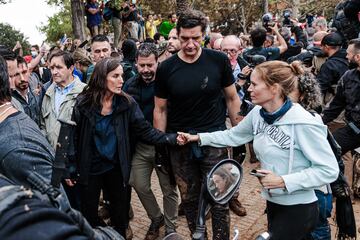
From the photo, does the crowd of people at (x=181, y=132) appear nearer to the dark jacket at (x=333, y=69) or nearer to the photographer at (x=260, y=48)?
the dark jacket at (x=333, y=69)

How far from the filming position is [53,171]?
1.92 m

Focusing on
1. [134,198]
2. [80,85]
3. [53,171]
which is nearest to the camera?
[53,171]

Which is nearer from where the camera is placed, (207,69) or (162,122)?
(207,69)

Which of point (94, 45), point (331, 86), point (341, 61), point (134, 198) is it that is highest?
point (94, 45)

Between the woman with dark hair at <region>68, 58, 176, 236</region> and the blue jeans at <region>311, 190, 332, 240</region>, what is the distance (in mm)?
1348

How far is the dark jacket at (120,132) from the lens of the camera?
11.6ft

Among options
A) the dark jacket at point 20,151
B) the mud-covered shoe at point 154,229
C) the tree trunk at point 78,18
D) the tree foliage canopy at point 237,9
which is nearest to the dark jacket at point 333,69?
the mud-covered shoe at point 154,229

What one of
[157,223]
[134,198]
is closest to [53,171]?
[157,223]

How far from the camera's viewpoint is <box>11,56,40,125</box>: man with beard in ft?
13.2

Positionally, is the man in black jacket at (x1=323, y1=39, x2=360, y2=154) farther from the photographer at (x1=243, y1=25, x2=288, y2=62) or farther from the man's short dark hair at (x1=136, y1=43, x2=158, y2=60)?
the man's short dark hair at (x1=136, y1=43, x2=158, y2=60)

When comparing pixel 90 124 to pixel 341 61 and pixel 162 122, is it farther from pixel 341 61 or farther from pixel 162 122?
pixel 341 61

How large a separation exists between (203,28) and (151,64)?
65cm

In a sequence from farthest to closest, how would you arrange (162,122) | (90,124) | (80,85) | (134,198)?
(134,198) → (80,85) → (162,122) → (90,124)

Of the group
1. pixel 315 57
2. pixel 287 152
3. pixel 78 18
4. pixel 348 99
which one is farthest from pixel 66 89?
pixel 78 18
